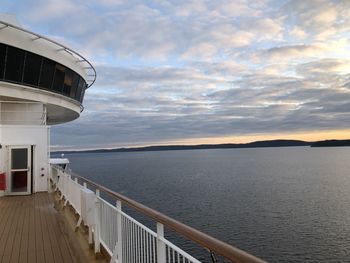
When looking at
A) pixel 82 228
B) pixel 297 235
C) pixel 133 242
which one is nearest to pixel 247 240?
pixel 297 235

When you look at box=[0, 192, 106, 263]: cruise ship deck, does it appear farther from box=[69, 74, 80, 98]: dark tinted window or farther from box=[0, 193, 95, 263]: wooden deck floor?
box=[69, 74, 80, 98]: dark tinted window

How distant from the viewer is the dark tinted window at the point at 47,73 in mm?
13398

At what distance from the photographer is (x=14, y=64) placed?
12.2 meters

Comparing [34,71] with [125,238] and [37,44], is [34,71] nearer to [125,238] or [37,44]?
[37,44]

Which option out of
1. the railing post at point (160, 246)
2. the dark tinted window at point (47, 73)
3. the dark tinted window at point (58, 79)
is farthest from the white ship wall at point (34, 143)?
the railing post at point (160, 246)

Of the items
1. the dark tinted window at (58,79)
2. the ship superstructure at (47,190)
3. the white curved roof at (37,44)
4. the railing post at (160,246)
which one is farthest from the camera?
the dark tinted window at (58,79)

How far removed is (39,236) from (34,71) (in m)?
8.42

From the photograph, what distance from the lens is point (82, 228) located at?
6.79 meters

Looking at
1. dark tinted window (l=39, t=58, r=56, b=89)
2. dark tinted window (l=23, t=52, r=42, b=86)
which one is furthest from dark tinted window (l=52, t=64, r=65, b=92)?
dark tinted window (l=23, t=52, r=42, b=86)

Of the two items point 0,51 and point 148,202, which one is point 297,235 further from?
point 0,51

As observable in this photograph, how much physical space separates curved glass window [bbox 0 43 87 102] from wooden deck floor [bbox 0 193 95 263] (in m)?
4.94

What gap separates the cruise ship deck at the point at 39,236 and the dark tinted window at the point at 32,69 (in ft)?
17.1

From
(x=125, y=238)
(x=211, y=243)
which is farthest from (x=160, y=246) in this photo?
(x=125, y=238)

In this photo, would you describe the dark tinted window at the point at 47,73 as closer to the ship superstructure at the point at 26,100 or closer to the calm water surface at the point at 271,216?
the ship superstructure at the point at 26,100
